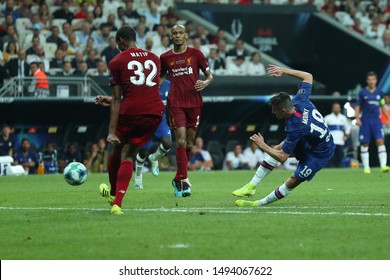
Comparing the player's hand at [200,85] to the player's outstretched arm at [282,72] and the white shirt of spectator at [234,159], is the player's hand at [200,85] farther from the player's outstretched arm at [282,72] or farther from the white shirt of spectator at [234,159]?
the white shirt of spectator at [234,159]

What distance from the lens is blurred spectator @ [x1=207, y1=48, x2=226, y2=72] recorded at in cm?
2923

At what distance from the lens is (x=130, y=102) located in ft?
40.8

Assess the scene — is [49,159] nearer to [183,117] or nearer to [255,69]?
[255,69]

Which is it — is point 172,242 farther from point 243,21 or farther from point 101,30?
point 243,21

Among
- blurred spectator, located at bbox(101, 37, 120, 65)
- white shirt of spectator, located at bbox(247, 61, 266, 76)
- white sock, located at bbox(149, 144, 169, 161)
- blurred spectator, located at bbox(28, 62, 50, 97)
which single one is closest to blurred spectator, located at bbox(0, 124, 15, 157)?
blurred spectator, located at bbox(28, 62, 50, 97)

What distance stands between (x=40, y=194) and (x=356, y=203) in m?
5.28

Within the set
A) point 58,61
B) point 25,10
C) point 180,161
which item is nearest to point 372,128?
point 58,61

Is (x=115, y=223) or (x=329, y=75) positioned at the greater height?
(x=115, y=223)

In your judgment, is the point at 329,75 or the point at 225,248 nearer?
the point at 225,248

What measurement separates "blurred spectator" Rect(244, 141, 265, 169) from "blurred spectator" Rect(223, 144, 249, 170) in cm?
13

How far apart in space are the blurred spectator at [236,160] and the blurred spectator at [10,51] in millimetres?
6361

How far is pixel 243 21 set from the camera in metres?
33.0
